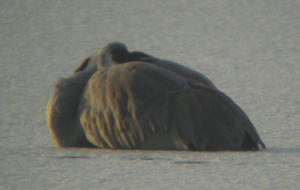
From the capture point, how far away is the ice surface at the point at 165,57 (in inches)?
196

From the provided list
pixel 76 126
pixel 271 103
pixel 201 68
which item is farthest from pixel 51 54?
pixel 76 126

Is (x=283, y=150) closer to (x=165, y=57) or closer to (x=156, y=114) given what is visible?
(x=156, y=114)

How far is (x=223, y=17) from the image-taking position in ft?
45.9

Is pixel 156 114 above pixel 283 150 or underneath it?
above

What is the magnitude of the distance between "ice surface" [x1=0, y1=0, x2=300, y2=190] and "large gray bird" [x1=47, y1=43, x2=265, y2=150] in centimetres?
17

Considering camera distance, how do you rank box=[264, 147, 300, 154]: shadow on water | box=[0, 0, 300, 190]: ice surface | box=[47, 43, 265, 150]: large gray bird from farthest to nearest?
box=[47, 43, 265, 150]: large gray bird < box=[264, 147, 300, 154]: shadow on water < box=[0, 0, 300, 190]: ice surface

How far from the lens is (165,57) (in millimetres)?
11445

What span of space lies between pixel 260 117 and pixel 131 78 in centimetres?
190

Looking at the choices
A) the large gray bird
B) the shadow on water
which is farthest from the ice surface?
the large gray bird

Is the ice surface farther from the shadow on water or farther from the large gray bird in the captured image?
the large gray bird

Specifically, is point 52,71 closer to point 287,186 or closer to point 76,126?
point 76,126

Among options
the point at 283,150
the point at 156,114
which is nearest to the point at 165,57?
the point at 156,114

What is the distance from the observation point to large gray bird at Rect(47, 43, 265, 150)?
6059mm

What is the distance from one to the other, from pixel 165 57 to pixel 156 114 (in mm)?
5376
